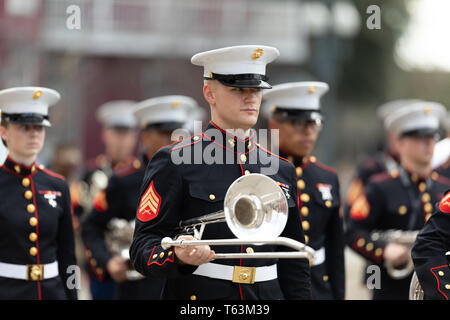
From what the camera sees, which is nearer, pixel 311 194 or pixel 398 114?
pixel 311 194

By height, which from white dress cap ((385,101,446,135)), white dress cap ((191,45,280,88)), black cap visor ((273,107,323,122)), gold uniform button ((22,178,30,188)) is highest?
white dress cap ((191,45,280,88))

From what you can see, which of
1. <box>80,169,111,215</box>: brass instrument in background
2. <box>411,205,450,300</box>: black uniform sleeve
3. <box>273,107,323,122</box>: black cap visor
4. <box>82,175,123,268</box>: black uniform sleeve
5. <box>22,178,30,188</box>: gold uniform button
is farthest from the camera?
<box>80,169,111,215</box>: brass instrument in background

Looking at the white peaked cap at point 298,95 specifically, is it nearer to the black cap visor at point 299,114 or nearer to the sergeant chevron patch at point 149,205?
the black cap visor at point 299,114

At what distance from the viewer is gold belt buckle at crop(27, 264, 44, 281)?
4813mm

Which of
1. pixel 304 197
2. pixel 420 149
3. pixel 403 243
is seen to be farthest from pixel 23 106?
pixel 420 149

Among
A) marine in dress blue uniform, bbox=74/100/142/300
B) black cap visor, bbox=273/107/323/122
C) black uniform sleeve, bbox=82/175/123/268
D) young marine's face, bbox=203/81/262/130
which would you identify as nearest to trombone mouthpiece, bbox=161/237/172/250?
young marine's face, bbox=203/81/262/130

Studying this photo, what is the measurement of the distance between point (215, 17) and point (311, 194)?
24825 millimetres

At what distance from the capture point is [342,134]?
3512 cm

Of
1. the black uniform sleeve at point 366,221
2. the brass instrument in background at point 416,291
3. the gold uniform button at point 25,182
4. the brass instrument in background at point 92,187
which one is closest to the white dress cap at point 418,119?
the black uniform sleeve at point 366,221

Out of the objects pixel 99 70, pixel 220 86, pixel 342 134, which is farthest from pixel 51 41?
pixel 220 86

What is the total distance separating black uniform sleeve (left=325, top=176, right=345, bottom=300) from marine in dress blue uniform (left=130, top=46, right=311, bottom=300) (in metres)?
1.47

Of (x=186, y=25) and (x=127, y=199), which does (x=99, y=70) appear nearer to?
(x=186, y=25)

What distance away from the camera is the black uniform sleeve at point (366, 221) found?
6.13 meters

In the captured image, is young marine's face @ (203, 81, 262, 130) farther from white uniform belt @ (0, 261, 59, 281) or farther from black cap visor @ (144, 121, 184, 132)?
black cap visor @ (144, 121, 184, 132)
